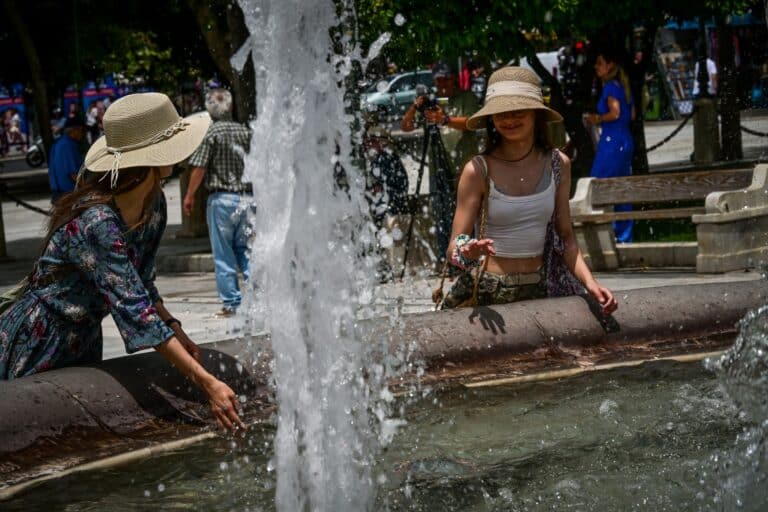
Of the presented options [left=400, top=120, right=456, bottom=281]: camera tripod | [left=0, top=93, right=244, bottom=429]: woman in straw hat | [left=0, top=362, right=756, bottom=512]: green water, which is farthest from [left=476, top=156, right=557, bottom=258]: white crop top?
[left=400, top=120, right=456, bottom=281]: camera tripod

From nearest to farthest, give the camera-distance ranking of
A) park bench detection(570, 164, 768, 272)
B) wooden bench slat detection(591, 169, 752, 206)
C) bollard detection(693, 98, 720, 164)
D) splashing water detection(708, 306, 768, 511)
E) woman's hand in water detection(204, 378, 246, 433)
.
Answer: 1. splashing water detection(708, 306, 768, 511)
2. woman's hand in water detection(204, 378, 246, 433)
3. park bench detection(570, 164, 768, 272)
4. wooden bench slat detection(591, 169, 752, 206)
5. bollard detection(693, 98, 720, 164)

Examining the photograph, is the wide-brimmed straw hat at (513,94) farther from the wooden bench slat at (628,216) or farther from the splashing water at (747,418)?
the wooden bench slat at (628,216)

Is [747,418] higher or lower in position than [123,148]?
lower

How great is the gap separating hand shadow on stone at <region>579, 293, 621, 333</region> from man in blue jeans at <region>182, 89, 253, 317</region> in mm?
4252

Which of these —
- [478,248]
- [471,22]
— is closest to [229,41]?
[471,22]

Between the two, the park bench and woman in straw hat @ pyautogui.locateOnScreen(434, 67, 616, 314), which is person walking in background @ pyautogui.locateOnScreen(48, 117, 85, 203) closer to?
the park bench

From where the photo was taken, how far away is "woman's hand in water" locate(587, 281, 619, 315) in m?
5.30

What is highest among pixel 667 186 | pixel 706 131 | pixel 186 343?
pixel 186 343

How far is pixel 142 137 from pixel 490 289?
1.88 metres

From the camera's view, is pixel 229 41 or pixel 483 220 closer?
pixel 483 220

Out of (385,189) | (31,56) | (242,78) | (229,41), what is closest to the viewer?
(385,189)

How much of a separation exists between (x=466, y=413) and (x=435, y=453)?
16.9 inches

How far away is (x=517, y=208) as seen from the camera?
533 cm

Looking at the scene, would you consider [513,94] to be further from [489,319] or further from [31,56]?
[31,56]
